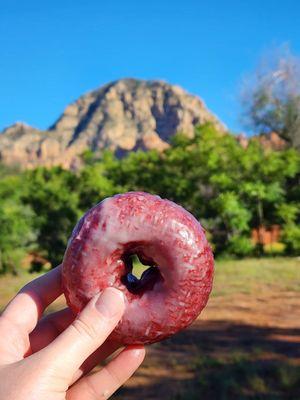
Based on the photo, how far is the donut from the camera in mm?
2146

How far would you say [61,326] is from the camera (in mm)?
2609

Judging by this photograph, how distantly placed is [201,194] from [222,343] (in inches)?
448

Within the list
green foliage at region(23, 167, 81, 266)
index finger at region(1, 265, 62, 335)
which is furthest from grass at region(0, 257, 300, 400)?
green foliage at region(23, 167, 81, 266)

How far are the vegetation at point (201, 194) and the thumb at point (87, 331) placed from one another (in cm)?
1463

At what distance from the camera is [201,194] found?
60.0 feet

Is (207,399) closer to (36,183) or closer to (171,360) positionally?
(171,360)

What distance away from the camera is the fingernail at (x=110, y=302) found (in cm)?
204

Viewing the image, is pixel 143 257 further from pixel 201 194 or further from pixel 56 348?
pixel 201 194

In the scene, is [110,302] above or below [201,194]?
below

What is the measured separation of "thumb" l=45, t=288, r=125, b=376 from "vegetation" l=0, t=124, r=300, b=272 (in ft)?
48.0

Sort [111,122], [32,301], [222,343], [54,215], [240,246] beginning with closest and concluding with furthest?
[32,301]
[222,343]
[240,246]
[54,215]
[111,122]

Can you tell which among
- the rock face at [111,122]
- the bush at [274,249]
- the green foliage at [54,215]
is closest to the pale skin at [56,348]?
the bush at [274,249]

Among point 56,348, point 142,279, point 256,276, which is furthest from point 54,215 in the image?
point 56,348

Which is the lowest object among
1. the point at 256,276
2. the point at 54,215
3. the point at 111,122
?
the point at 256,276
